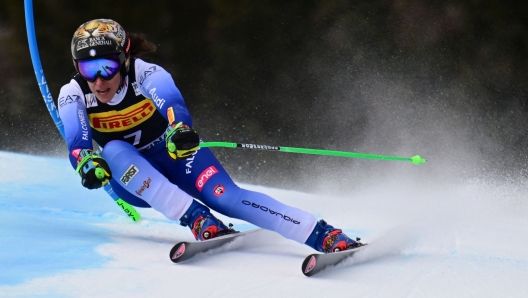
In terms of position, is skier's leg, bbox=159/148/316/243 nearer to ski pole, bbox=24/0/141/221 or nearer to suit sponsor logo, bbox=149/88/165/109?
suit sponsor logo, bbox=149/88/165/109

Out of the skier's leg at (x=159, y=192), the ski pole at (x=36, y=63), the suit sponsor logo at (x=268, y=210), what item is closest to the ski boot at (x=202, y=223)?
the skier's leg at (x=159, y=192)

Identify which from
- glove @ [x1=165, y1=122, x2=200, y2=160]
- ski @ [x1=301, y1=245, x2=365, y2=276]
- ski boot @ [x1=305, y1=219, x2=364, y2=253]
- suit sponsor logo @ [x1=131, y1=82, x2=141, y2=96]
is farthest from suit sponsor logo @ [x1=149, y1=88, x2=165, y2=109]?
ski @ [x1=301, y1=245, x2=365, y2=276]

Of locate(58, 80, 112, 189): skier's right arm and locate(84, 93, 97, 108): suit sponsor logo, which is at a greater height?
locate(84, 93, 97, 108): suit sponsor logo

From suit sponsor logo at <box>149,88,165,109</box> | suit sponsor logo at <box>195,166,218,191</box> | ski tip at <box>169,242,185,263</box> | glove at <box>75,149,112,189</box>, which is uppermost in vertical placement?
suit sponsor logo at <box>149,88,165,109</box>

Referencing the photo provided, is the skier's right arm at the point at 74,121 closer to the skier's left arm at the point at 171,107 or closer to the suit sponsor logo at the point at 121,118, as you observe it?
the suit sponsor logo at the point at 121,118

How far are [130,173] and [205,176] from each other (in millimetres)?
356

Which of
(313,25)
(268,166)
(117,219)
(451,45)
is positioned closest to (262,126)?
(268,166)

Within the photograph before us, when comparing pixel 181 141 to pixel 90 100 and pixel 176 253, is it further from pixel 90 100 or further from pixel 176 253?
pixel 90 100

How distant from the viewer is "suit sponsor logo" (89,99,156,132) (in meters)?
3.07

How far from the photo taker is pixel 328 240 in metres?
2.69

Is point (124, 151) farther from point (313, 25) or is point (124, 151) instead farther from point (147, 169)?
point (313, 25)

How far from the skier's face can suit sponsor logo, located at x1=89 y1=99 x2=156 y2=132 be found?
0.08 metres

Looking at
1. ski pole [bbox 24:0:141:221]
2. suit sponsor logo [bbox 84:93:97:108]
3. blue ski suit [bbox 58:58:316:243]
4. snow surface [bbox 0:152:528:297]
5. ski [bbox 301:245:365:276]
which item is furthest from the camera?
ski pole [bbox 24:0:141:221]

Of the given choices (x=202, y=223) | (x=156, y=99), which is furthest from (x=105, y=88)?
(x=202, y=223)
